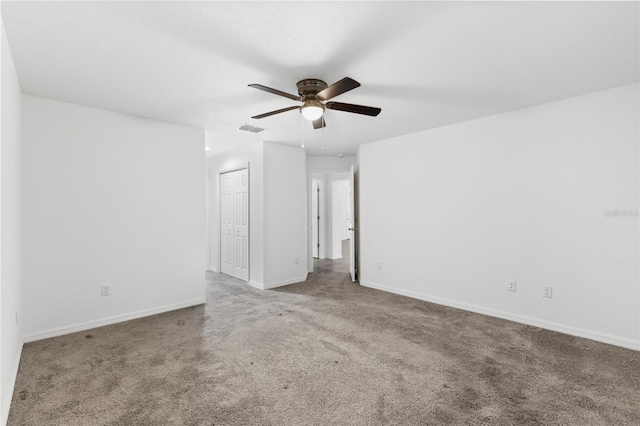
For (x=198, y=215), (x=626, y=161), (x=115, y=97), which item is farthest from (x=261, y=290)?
(x=626, y=161)

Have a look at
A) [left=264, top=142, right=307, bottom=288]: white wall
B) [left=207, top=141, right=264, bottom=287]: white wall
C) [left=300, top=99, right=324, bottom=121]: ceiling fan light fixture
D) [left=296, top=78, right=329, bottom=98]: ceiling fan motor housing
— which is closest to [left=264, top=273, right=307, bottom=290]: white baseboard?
[left=264, top=142, right=307, bottom=288]: white wall

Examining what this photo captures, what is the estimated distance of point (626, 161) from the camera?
2785 millimetres

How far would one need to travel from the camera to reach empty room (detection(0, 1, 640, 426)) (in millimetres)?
1874

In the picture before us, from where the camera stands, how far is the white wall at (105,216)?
2965 mm

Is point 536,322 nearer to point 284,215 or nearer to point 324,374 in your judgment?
point 324,374

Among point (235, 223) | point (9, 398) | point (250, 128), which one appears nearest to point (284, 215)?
point (235, 223)

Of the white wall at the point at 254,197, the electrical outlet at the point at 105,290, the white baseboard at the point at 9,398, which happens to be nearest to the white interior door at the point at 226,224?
the white wall at the point at 254,197

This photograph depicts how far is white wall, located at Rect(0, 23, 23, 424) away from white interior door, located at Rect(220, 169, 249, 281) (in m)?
2.97

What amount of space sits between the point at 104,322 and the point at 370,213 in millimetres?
3914

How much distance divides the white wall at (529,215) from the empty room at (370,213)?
0.07ft

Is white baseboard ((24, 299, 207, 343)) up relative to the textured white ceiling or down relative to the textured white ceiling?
down

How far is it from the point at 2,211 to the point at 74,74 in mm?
1309

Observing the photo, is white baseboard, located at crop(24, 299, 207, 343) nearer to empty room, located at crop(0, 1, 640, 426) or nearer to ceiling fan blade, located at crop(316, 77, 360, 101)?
empty room, located at crop(0, 1, 640, 426)

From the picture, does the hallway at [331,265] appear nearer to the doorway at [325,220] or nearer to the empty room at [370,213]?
the doorway at [325,220]
